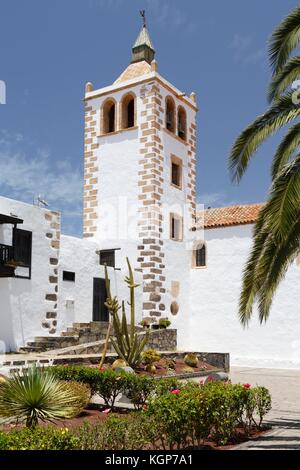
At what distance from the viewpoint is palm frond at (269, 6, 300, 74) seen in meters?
9.68

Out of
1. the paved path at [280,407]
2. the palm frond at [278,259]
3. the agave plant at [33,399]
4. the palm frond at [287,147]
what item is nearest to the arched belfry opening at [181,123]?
the paved path at [280,407]

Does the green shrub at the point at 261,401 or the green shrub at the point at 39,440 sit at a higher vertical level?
the green shrub at the point at 39,440

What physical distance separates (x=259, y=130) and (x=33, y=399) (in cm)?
606

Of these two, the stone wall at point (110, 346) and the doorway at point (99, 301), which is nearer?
the stone wall at point (110, 346)

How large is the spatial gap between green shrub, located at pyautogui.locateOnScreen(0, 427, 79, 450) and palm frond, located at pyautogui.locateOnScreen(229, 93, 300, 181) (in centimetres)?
624

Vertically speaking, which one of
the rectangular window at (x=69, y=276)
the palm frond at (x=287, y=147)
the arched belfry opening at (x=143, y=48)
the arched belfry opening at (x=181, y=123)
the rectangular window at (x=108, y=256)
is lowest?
the rectangular window at (x=69, y=276)

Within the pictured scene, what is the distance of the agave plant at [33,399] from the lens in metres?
8.04

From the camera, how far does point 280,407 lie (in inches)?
469

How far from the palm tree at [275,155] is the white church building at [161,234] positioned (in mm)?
11998

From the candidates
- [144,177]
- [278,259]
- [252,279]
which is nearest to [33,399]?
[252,279]

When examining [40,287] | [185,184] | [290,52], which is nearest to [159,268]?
[185,184]

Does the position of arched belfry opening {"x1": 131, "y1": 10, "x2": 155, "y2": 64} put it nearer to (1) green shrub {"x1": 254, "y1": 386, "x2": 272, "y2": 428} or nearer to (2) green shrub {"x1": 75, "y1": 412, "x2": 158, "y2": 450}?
(1) green shrub {"x1": 254, "y1": 386, "x2": 272, "y2": 428}

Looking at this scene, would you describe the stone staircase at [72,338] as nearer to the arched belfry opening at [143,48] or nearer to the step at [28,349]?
the step at [28,349]

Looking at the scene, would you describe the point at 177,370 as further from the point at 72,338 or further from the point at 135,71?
the point at 135,71
